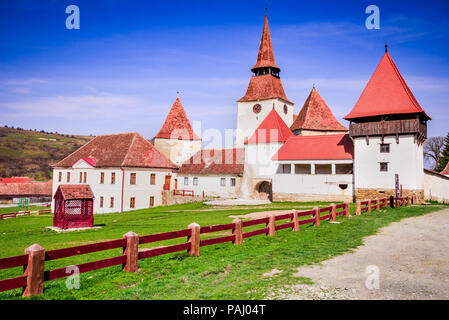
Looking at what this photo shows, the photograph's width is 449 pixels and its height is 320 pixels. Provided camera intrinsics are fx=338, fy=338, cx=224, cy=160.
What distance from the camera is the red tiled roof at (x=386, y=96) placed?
93.6 feet

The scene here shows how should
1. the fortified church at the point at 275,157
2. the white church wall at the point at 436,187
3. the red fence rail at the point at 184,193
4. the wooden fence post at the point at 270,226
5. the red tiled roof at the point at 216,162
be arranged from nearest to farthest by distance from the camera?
the wooden fence post at the point at 270,226 → the fortified church at the point at 275,157 → the white church wall at the point at 436,187 → the red fence rail at the point at 184,193 → the red tiled roof at the point at 216,162

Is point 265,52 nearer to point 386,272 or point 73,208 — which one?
point 73,208

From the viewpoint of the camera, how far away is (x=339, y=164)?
34094mm

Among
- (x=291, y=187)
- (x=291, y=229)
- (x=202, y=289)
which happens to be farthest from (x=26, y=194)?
(x=202, y=289)

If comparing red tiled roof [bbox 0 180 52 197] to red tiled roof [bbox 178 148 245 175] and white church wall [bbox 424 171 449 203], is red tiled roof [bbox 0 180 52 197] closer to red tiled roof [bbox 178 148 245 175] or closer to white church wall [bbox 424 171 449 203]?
red tiled roof [bbox 178 148 245 175]

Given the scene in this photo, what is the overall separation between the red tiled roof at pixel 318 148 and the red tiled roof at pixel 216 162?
746 centimetres

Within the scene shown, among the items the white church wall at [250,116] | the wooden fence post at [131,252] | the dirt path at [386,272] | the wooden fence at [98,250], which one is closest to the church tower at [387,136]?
the dirt path at [386,272]

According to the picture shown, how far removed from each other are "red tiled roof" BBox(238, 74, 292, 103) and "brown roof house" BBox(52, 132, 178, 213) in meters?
16.6

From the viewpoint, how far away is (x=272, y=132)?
3884 cm

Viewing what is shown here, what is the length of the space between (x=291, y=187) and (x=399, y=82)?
13952 millimetres

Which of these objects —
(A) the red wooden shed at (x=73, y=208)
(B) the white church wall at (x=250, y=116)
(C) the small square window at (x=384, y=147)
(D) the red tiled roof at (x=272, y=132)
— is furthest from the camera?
(B) the white church wall at (x=250, y=116)

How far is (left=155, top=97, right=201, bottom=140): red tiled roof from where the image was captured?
51.3 metres

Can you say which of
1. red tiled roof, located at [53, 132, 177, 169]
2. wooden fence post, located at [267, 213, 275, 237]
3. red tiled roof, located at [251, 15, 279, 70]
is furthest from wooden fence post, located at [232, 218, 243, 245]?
red tiled roof, located at [251, 15, 279, 70]

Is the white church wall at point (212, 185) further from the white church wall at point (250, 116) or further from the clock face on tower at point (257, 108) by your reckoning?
the clock face on tower at point (257, 108)
